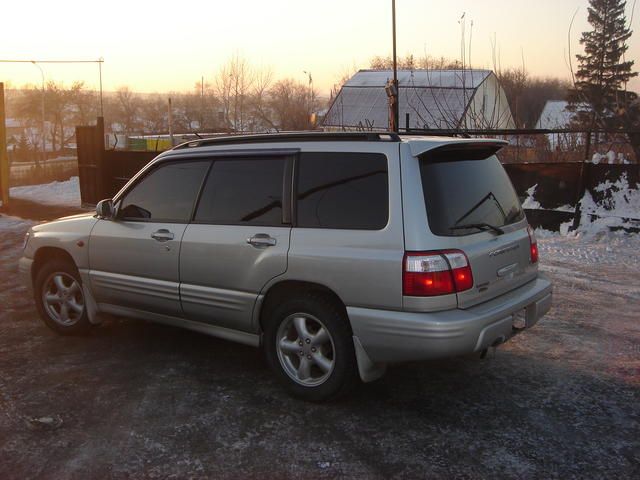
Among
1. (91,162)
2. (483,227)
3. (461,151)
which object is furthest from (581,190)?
(91,162)

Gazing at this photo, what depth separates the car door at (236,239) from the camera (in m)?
4.08

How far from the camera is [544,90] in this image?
78688mm

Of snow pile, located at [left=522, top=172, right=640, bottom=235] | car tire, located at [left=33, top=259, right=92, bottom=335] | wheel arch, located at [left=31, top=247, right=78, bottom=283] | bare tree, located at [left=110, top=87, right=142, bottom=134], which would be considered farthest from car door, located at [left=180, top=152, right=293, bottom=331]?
bare tree, located at [left=110, top=87, right=142, bottom=134]

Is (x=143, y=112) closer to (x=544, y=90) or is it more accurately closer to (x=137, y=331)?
(x=544, y=90)

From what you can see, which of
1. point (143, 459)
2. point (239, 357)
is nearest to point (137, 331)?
point (239, 357)

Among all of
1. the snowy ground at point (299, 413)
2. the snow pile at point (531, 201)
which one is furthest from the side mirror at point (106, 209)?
the snow pile at point (531, 201)

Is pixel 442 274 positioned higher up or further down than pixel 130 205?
further down

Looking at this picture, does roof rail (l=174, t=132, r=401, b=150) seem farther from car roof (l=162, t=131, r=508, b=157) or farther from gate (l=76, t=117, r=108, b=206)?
gate (l=76, t=117, r=108, b=206)

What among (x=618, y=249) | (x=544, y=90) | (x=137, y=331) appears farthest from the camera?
(x=544, y=90)

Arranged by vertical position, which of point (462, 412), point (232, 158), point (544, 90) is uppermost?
point (544, 90)

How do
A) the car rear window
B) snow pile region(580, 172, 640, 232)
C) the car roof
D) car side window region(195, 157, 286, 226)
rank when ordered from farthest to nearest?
snow pile region(580, 172, 640, 232) → car side window region(195, 157, 286, 226) → the car roof → the car rear window

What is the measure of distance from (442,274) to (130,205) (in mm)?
2741

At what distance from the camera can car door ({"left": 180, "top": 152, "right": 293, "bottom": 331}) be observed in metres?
4.08

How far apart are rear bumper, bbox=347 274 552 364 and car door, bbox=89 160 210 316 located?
5.32 ft
